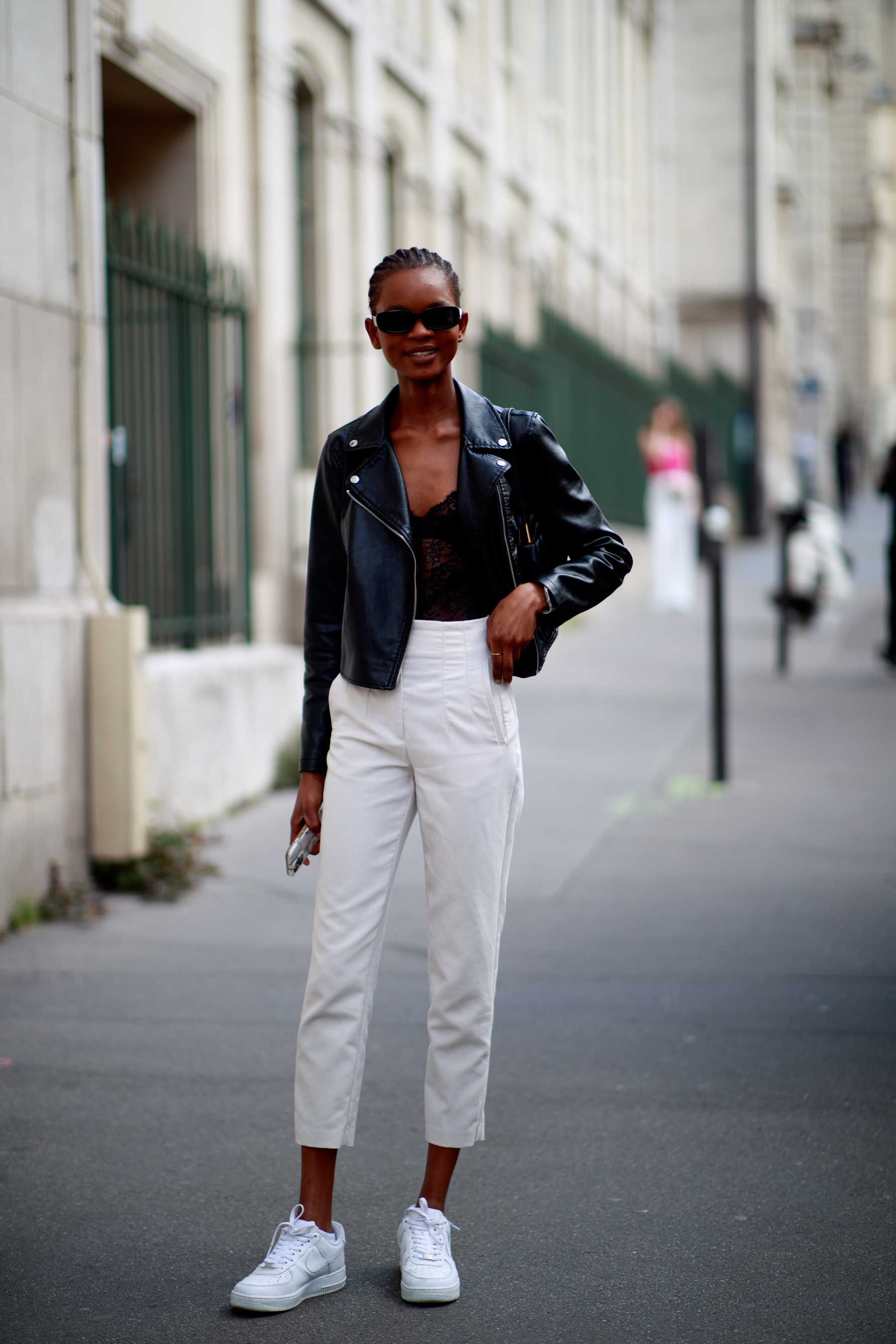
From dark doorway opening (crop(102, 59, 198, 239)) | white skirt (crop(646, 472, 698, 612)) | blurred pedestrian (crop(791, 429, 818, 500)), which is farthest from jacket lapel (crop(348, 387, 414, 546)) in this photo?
blurred pedestrian (crop(791, 429, 818, 500))

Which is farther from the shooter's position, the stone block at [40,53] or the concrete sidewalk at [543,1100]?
the stone block at [40,53]

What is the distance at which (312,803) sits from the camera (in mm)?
3377

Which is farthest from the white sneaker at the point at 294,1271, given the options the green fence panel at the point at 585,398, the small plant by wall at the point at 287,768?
the green fence panel at the point at 585,398

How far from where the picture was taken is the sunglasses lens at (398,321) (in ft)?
10.3

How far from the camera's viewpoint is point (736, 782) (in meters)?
8.93

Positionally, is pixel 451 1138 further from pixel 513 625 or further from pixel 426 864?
pixel 513 625

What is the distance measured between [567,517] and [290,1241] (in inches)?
61.5

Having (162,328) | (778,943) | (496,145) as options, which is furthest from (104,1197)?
(496,145)

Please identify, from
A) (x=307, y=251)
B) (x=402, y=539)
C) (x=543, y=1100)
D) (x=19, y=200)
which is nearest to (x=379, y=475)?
(x=402, y=539)

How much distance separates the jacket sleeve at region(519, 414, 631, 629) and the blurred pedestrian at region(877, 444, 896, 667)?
8.72 metres

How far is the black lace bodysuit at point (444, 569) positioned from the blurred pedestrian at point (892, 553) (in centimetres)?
892

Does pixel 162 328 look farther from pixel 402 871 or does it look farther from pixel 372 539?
pixel 372 539

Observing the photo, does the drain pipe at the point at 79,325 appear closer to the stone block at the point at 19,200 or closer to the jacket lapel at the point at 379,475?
the stone block at the point at 19,200

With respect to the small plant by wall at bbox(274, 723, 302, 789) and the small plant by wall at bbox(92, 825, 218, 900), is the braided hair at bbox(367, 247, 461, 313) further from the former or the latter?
the small plant by wall at bbox(274, 723, 302, 789)
